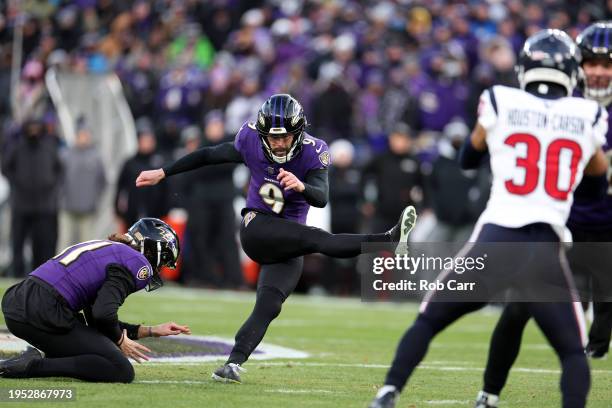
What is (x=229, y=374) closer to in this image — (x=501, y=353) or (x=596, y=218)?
(x=501, y=353)

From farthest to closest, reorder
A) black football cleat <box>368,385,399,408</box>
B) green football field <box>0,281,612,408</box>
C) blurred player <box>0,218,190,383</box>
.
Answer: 1. blurred player <box>0,218,190,383</box>
2. green football field <box>0,281,612,408</box>
3. black football cleat <box>368,385,399,408</box>

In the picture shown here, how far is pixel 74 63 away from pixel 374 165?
542 cm

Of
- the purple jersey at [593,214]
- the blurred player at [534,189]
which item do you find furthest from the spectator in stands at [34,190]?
the blurred player at [534,189]

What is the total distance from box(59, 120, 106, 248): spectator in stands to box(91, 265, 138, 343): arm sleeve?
10198 mm

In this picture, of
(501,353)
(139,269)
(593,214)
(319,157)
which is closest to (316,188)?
(319,157)

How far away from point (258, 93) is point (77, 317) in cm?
1172

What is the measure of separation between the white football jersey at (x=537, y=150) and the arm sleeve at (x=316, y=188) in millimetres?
1759

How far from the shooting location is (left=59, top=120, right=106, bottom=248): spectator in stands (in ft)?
55.9

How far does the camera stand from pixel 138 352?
7.03 metres

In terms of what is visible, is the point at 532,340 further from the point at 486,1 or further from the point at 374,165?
the point at 486,1

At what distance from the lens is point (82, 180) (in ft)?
55.9

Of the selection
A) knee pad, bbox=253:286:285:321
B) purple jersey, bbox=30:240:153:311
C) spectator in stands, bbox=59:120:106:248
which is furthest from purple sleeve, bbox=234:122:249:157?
spectator in stands, bbox=59:120:106:248

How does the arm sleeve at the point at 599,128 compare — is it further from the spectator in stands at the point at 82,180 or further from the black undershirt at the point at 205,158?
the spectator in stands at the point at 82,180

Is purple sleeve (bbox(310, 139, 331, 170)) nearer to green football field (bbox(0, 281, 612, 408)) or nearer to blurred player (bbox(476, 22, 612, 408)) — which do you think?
green football field (bbox(0, 281, 612, 408))
